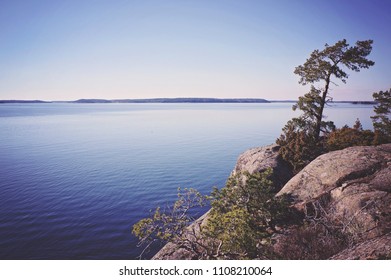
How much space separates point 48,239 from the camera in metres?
17.4

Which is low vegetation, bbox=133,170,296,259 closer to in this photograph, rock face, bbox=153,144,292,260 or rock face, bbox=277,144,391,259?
rock face, bbox=277,144,391,259

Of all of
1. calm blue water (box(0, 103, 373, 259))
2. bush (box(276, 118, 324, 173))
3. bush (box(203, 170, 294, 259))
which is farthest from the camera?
bush (box(276, 118, 324, 173))

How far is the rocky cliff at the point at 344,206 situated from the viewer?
28.8 feet

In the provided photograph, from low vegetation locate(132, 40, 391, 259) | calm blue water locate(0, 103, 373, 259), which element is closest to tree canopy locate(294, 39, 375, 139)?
low vegetation locate(132, 40, 391, 259)

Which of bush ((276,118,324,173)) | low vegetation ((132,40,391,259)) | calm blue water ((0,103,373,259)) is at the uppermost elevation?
bush ((276,118,324,173))

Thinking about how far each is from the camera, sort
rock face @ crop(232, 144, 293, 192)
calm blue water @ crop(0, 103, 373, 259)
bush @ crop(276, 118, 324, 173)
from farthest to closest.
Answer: bush @ crop(276, 118, 324, 173), rock face @ crop(232, 144, 293, 192), calm blue water @ crop(0, 103, 373, 259)

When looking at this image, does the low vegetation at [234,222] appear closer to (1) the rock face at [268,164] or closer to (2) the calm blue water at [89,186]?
(1) the rock face at [268,164]

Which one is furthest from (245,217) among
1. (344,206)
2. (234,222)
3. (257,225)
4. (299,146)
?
(299,146)

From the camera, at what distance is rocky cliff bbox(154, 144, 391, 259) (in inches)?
346

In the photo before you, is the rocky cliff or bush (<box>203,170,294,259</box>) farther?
the rocky cliff
